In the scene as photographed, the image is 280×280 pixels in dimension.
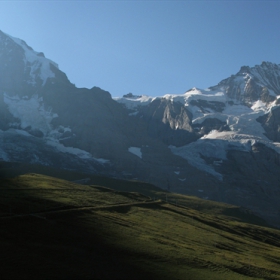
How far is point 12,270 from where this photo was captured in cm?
5162

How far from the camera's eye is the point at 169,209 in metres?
137

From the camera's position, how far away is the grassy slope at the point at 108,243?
58156mm

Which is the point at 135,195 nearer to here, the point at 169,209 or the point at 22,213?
the point at 169,209

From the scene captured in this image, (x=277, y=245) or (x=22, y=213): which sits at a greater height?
(x=22, y=213)

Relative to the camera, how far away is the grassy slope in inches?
2290

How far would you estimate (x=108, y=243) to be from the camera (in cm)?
7344

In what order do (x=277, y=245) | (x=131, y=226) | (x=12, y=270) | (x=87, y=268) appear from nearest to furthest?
(x=12, y=270), (x=87, y=268), (x=131, y=226), (x=277, y=245)

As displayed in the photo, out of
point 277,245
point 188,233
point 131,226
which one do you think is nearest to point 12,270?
point 131,226

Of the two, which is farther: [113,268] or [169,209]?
[169,209]

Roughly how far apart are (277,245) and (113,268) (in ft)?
296

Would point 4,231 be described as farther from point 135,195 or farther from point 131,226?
point 135,195

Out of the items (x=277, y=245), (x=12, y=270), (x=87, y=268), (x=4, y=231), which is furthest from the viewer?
(x=277, y=245)

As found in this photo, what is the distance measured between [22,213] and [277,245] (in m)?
87.2

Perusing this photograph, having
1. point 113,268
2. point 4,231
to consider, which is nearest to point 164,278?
point 113,268
